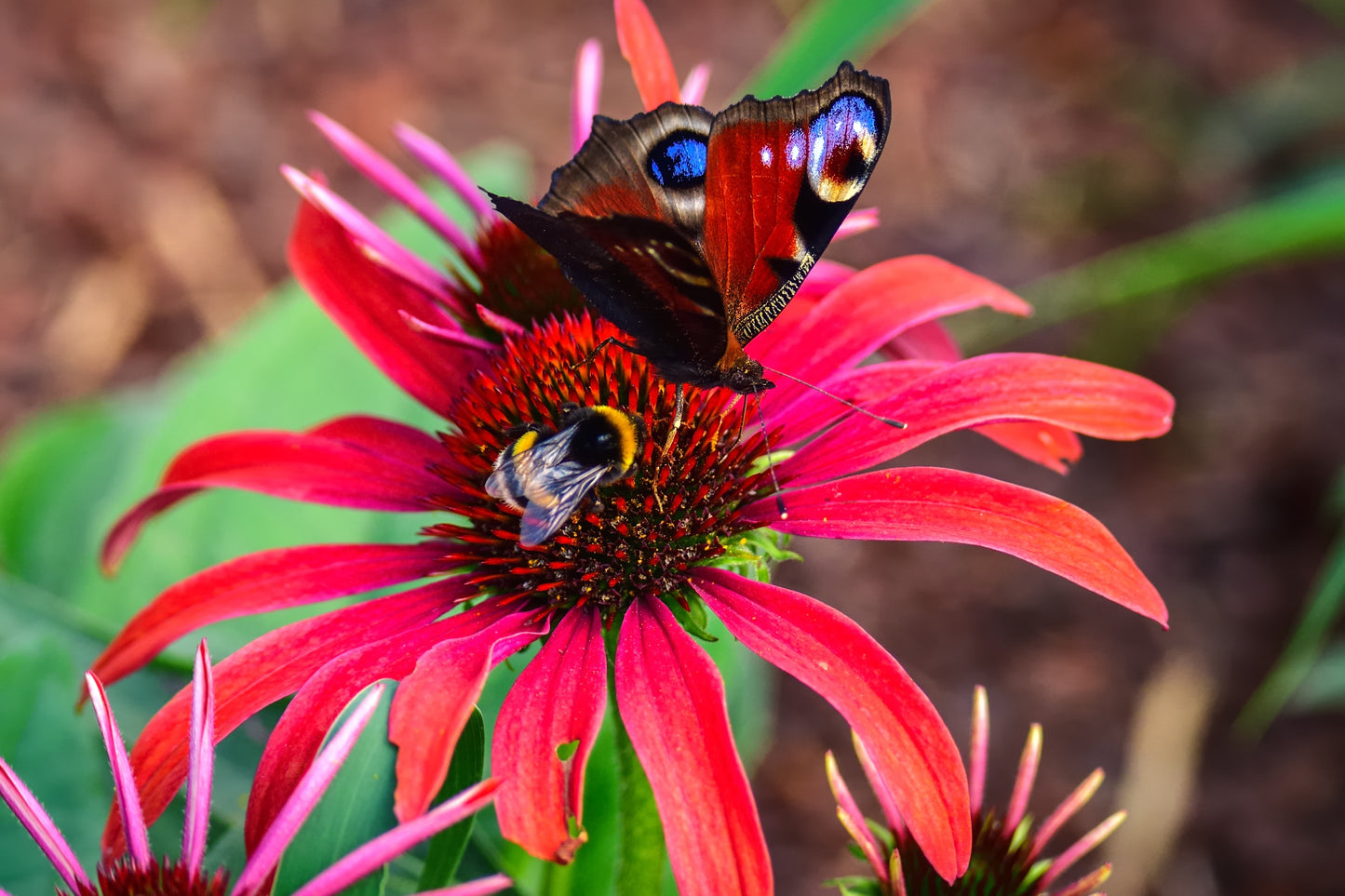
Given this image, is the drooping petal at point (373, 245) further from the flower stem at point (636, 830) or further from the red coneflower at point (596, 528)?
the flower stem at point (636, 830)

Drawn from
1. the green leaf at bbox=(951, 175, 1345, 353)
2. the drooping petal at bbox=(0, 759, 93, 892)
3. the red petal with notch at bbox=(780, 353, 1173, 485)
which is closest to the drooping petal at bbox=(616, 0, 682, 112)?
the red petal with notch at bbox=(780, 353, 1173, 485)

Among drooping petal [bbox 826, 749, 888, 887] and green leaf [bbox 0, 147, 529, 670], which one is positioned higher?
green leaf [bbox 0, 147, 529, 670]

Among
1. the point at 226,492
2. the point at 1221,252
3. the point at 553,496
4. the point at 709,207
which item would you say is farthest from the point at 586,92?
the point at 1221,252

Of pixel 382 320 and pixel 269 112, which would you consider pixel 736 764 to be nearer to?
pixel 382 320

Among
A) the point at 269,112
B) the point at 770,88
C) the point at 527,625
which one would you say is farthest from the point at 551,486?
the point at 269,112

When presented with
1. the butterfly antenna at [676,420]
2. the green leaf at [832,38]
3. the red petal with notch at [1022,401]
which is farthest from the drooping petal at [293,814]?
the green leaf at [832,38]

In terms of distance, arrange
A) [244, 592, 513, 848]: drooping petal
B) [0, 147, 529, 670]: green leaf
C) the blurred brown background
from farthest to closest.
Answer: the blurred brown background < [0, 147, 529, 670]: green leaf < [244, 592, 513, 848]: drooping petal

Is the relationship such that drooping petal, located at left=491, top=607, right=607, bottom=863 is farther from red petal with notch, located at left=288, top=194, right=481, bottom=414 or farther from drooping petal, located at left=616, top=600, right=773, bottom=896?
red petal with notch, located at left=288, top=194, right=481, bottom=414
